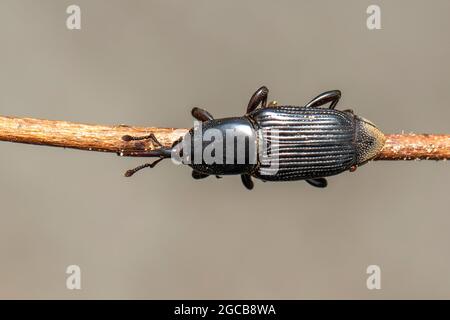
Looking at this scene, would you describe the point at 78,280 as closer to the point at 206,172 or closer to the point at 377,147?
the point at 206,172

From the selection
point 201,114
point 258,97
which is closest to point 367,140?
point 258,97

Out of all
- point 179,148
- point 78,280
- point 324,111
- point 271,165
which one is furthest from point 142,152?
point 78,280

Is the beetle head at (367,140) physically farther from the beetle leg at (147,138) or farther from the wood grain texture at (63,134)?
the wood grain texture at (63,134)

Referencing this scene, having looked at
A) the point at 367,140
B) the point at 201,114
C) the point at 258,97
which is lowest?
the point at 367,140

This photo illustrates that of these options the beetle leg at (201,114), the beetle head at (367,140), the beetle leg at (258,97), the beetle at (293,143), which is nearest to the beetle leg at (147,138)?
the beetle at (293,143)

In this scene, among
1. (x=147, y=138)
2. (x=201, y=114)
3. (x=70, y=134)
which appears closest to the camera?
(x=70, y=134)

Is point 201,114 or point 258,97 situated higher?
point 258,97

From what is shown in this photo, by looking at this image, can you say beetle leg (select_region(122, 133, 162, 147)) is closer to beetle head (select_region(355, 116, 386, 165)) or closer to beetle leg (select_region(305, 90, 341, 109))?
beetle leg (select_region(305, 90, 341, 109))

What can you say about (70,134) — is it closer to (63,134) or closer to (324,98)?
(63,134)
